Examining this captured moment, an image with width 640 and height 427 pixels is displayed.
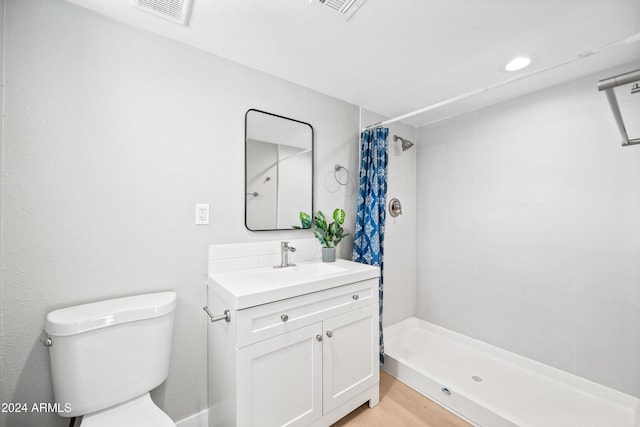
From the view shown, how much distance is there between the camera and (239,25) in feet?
4.42

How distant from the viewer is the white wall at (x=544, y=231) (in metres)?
1.66

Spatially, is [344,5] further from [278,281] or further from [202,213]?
[278,281]

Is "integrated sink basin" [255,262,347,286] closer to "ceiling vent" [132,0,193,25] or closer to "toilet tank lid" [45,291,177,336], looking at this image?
"toilet tank lid" [45,291,177,336]

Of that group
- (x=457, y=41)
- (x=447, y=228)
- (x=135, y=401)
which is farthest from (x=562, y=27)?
(x=135, y=401)

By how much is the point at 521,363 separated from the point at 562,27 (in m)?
2.33

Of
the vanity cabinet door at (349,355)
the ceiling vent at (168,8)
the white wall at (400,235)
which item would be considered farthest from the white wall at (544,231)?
the ceiling vent at (168,8)

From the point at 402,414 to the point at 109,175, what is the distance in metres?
2.23

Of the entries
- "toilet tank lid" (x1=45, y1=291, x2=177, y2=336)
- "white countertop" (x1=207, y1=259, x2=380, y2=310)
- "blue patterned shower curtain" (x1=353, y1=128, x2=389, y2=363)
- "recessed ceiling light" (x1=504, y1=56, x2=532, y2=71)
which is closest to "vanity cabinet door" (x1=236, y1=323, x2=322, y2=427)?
"white countertop" (x1=207, y1=259, x2=380, y2=310)

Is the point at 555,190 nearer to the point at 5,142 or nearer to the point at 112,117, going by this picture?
the point at 112,117

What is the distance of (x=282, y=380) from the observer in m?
1.29

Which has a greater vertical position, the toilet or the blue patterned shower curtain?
the blue patterned shower curtain

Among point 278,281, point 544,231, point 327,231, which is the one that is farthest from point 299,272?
point 544,231

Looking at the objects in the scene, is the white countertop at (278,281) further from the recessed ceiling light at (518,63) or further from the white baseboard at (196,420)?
the recessed ceiling light at (518,63)

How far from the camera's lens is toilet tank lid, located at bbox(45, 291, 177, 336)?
103 cm
